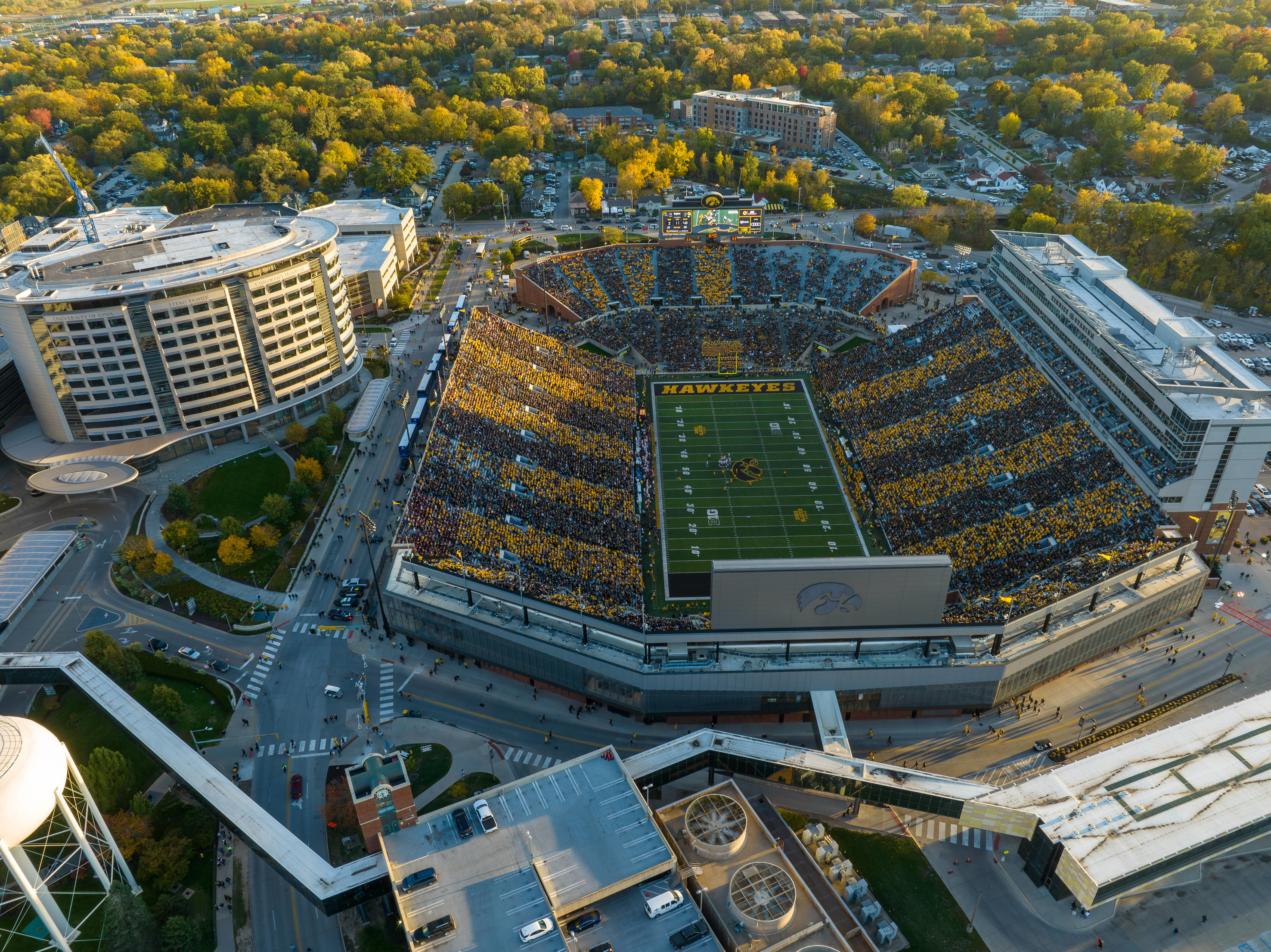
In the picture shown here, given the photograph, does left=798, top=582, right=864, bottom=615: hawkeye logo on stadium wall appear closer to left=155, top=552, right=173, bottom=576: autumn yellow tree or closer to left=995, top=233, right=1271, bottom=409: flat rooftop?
left=995, top=233, right=1271, bottom=409: flat rooftop

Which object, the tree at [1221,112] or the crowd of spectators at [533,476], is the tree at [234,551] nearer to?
the crowd of spectators at [533,476]

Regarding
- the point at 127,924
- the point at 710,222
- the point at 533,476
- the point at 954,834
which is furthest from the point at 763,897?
the point at 710,222

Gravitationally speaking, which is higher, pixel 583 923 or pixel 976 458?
pixel 583 923

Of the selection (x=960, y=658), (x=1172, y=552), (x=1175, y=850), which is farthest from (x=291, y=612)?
(x=1172, y=552)

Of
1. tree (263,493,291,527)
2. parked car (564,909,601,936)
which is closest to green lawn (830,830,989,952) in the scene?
parked car (564,909,601,936)

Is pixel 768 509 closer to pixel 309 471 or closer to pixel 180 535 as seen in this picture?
pixel 309 471

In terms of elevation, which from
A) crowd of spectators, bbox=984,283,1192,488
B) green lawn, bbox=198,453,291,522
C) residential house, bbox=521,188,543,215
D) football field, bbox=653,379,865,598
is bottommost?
football field, bbox=653,379,865,598

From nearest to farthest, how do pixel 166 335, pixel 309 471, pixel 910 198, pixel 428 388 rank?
pixel 309 471
pixel 166 335
pixel 428 388
pixel 910 198
